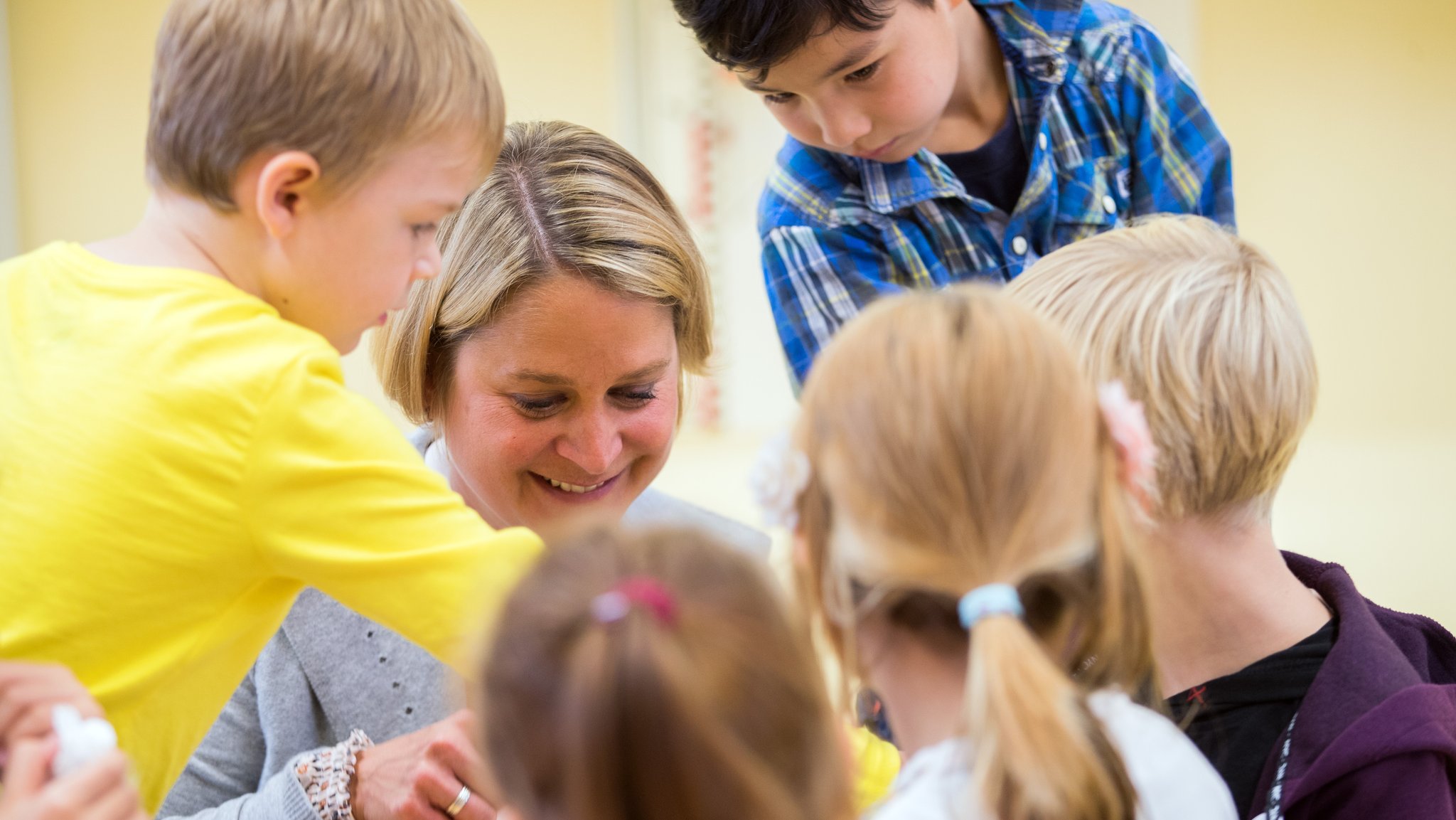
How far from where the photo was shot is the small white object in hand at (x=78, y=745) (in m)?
0.80

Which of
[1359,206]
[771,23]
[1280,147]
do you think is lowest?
[1359,206]

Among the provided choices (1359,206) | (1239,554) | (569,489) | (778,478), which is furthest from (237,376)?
(1359,206)

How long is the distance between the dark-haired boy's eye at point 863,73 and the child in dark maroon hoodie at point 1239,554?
44 centimetres

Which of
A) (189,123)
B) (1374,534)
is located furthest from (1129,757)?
(1374,534)

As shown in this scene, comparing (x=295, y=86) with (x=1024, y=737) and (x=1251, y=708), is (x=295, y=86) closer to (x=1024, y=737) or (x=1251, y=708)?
(x=1024, y=737)

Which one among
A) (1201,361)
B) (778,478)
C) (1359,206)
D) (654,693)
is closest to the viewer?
(654,693)

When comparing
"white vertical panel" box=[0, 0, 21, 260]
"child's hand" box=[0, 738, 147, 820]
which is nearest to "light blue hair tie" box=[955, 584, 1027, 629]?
"child's hand" box=[0, 738, 147, 820]

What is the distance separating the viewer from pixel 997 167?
5.87 feet

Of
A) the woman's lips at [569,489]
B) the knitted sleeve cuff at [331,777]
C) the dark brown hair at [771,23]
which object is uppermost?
the dark brown hair at [771,23]

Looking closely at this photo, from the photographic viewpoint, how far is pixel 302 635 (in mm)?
1563

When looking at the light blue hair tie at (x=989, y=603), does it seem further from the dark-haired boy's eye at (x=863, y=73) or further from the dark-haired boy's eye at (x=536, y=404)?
the dark-haired boy's eye at (x=863, y=73)

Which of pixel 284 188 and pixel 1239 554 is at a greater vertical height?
pixel 284 188

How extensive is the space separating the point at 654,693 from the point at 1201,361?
0.69 meters

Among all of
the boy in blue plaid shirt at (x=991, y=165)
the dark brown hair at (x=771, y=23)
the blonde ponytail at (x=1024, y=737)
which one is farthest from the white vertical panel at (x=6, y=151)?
the blonde ponytail at (x=1024, y=737)
